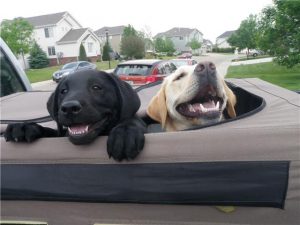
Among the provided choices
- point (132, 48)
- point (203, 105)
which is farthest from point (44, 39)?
point (203, 105)

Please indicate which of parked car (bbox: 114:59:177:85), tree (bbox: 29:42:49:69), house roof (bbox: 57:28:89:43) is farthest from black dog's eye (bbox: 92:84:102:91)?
house roof (bbox: 57:28:89:43)

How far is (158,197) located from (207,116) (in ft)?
3.25

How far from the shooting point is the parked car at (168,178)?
1.77m

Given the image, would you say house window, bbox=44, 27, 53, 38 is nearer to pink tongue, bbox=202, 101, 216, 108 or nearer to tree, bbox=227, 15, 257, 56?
tree, bbox=227, 15, 257, 56

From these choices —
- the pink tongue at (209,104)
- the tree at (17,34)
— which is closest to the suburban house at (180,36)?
the tree at (17,34)

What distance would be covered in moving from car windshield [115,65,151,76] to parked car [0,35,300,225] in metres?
10.9

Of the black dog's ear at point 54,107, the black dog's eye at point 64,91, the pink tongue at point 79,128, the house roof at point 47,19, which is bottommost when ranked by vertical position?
the pink tongue at point 79,128

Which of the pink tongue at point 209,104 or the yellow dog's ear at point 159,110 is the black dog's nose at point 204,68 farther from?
the yellow dog's ear at point 159,110

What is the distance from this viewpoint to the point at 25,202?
2.10m

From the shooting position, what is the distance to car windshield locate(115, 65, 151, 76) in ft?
42.6

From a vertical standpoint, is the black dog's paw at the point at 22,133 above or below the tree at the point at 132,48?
above

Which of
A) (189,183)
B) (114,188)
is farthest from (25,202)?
(189,183)

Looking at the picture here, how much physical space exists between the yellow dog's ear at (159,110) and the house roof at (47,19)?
64767 mm

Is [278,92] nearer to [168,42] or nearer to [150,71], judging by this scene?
[150,71]
